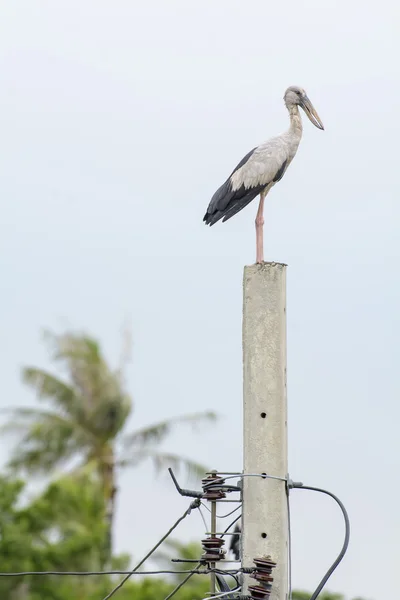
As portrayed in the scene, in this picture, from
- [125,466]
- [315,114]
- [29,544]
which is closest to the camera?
[315,114]

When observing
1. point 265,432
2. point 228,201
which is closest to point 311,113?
point 228,201

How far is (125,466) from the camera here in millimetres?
35031

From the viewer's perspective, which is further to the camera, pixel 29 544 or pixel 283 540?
pixel 29 544

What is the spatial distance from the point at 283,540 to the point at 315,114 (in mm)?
3929

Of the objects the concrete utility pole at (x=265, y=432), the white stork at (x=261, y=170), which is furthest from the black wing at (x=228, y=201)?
the concrete utility pole at (x=265, y=432)

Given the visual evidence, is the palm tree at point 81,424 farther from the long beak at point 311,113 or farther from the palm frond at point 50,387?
the long beak at point 311,113

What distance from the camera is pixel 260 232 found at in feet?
30.7

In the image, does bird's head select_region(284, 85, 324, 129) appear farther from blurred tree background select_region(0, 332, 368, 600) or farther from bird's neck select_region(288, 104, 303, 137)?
blurred tree background select_region(0, 332, 368, 600)

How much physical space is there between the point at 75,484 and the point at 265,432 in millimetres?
23613

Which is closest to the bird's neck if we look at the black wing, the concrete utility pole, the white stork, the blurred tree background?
the white stork

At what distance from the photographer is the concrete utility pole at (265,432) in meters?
7.99

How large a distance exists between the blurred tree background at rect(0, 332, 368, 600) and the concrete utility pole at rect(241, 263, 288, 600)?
746 inches

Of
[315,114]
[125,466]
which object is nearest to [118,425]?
[125,466]

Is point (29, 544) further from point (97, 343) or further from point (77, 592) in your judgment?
point (97, 343)
